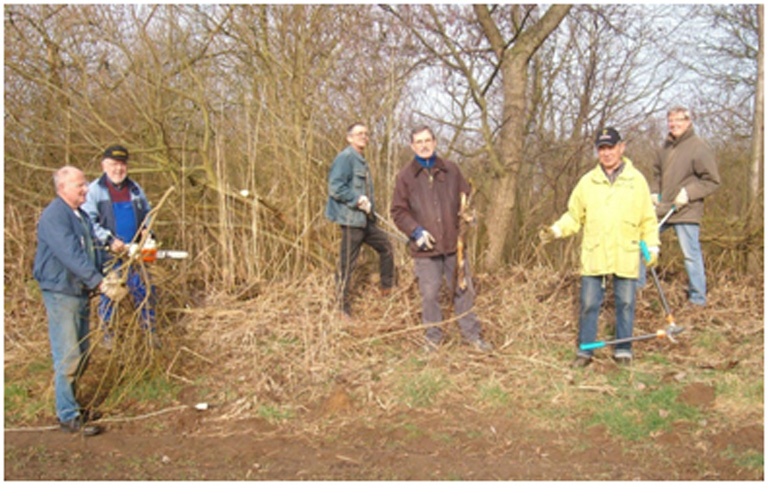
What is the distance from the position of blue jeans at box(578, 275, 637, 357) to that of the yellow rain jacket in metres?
0.10

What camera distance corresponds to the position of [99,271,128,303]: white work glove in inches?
171

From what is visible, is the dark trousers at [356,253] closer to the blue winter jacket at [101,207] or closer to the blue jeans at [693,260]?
the blue winter jacket at [101,207]

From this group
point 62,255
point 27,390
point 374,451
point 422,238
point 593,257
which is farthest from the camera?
point 422,238

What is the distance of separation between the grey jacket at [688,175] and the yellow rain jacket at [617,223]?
126 cm

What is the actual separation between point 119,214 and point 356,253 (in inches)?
79.6

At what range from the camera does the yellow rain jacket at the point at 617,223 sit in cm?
472

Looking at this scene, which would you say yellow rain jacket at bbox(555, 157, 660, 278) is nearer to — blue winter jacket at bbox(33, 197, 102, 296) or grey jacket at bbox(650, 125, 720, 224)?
grey jacket at bbox(650, 125, 720, 224)

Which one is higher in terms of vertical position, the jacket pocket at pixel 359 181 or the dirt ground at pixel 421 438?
the jacket pocket at pixel 359 181

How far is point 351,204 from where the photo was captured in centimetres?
577

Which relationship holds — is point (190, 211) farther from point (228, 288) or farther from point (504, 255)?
point (504, 255)

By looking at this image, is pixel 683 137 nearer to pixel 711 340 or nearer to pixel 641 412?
pixel 711 340

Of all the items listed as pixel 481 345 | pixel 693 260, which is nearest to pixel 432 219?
pixel 481 345

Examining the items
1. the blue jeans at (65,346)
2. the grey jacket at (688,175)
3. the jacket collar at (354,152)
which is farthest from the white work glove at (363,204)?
the grey jacket at (688,175)

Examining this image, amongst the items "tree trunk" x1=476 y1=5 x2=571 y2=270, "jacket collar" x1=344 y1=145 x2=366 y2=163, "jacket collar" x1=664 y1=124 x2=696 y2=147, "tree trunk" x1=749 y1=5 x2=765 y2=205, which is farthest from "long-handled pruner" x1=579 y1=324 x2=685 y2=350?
"tree trunk" x1=749 y1=5 x2=765 y2=205
